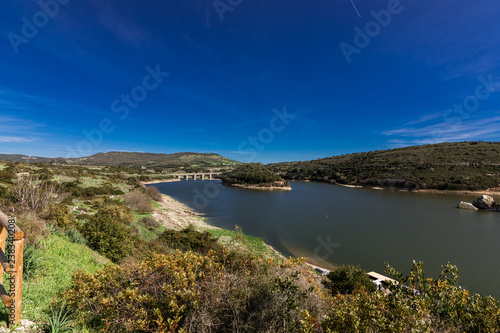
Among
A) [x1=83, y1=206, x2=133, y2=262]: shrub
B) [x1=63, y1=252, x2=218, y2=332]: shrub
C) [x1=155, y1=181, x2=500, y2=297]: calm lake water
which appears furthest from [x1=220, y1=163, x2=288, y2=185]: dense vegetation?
[x1=63, y1=252, x2=218, y2=332]: shrub

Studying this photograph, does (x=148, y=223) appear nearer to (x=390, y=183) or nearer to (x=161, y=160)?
(x=390, y=183)

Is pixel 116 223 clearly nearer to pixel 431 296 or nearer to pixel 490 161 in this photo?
pixel 431 296

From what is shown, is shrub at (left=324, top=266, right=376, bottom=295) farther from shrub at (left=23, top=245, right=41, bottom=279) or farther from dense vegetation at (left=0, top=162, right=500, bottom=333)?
shrub at (left=23, top=245, right=41, bottom=279)

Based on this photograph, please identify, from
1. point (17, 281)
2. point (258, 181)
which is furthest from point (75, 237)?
point (258, 181)

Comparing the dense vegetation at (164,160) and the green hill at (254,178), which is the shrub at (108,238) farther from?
the dense vegetation at (164,160)

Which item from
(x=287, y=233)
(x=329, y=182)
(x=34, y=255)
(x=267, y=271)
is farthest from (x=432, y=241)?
(x=329, y=182)

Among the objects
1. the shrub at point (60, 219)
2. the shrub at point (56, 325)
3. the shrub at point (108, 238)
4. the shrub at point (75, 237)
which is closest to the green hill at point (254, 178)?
the shrub at point (108, 238)

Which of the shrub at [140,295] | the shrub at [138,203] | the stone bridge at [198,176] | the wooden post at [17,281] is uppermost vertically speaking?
the stone bridge at [198,176]
